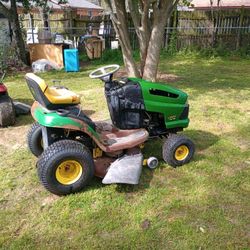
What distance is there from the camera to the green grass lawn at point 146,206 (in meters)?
2.71

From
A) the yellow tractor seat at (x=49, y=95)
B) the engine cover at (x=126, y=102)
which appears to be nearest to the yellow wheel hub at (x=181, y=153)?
the engine cover at (x=126, y=102)

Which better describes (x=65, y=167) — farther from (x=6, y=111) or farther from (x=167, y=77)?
(x=167, y=77)

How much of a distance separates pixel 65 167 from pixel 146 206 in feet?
2.87

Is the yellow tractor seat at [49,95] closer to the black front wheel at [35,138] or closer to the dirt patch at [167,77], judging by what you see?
the black front wheel at [35,138]

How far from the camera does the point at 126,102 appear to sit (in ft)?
11.9

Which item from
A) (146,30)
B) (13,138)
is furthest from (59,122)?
(146,30)

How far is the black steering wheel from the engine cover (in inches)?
6.3

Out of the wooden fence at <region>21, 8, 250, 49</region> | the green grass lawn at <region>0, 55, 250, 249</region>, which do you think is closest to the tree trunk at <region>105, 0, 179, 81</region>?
the green grass lawn at <region>0, 55, 250, 249</region>

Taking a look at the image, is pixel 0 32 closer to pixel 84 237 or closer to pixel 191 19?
pixel 191 19

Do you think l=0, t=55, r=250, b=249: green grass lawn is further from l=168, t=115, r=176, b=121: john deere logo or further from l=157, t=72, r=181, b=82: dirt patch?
l=157, t=72, r=181, b=82: dirt patch

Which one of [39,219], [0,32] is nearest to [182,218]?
[39,219]

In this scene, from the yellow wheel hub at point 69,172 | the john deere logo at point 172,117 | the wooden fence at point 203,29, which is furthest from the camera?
the wooden fence at point 203,29

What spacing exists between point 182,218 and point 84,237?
888mm

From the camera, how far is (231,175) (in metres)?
3.72
